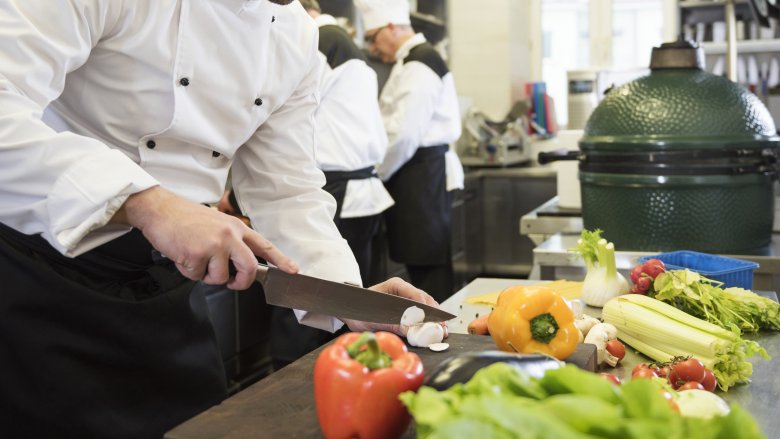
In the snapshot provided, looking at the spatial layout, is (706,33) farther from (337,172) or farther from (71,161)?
(71,161)

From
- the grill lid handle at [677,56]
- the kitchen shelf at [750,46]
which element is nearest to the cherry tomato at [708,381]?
the grill lid handle at [677,56]

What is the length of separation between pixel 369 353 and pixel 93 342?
74cm

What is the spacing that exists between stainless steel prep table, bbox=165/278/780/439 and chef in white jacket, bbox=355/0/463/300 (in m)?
3.19

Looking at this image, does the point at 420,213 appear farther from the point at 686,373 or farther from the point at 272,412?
the point at 272,412

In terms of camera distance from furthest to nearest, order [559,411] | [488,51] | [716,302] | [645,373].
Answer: [488,51] < [716,302] < [645,373] < [559,411]

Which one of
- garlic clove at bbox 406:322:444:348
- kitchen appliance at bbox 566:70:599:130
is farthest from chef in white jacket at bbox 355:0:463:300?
garlic clove at bbox 406:322:444:348

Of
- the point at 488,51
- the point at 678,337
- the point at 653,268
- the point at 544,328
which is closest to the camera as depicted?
the point at 544,328

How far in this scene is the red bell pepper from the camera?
0.94 meters

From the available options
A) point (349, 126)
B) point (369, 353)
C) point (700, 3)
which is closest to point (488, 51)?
point (700, 3)

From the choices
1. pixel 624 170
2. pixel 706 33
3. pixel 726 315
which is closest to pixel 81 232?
pixel 726 315

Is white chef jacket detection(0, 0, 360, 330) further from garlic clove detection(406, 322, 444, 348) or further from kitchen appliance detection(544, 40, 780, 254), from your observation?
kitchen appliance detection(544, 40, 780, 254)

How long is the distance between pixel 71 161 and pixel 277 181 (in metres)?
0.64

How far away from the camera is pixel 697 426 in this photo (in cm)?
78

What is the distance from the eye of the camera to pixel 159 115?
59.4 inches
